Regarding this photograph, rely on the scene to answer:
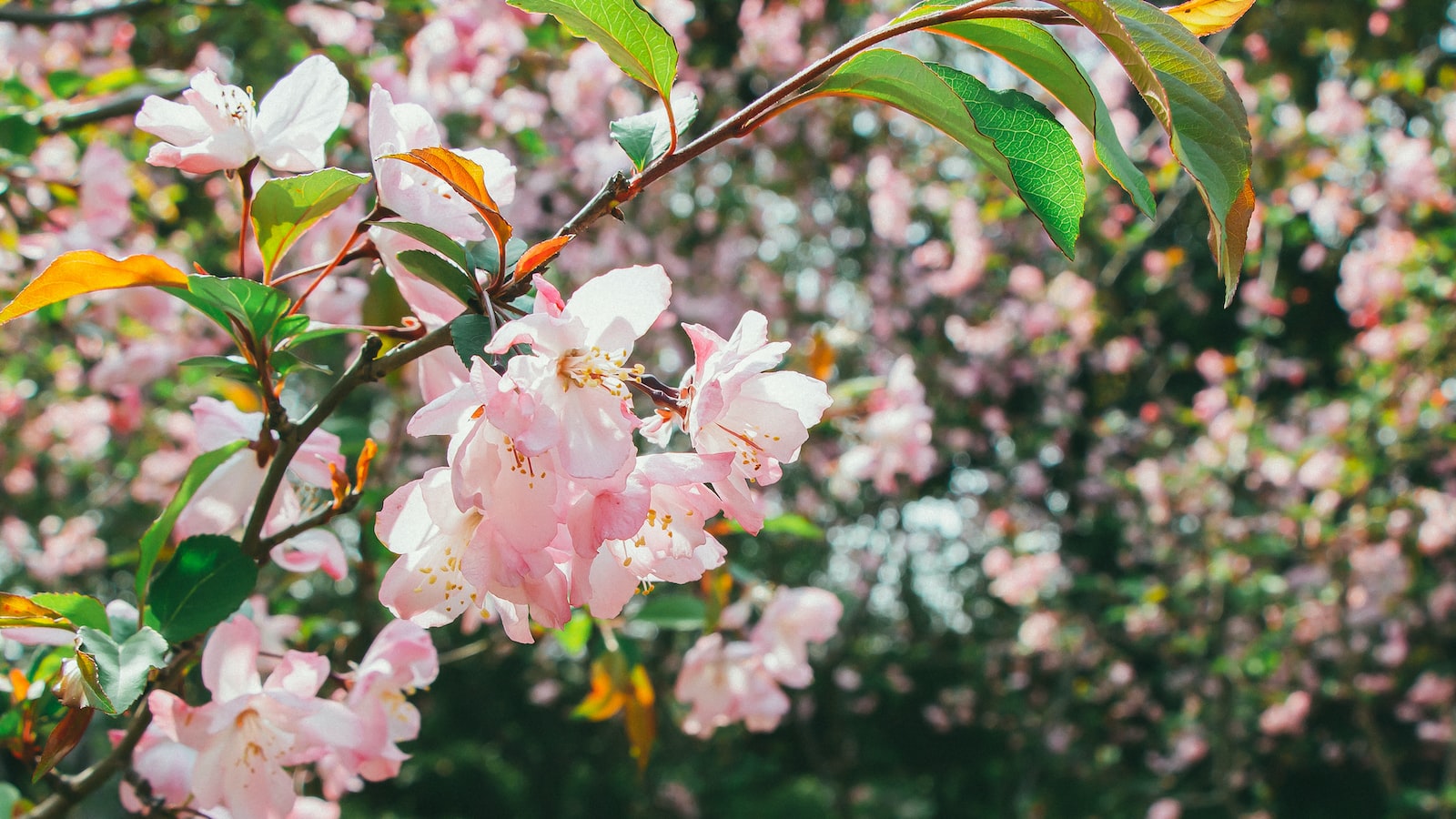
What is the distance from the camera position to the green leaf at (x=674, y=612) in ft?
4.56

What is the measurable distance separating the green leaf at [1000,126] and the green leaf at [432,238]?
0.22m

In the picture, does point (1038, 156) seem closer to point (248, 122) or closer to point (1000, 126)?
point (1000, 126)

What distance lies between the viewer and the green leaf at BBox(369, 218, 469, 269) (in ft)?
1.82

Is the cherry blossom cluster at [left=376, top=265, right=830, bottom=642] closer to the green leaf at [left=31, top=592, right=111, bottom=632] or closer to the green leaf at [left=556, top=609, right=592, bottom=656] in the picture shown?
the green leaf at [left=31, top=592, right=111, bottom=632]

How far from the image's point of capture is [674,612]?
144 cm

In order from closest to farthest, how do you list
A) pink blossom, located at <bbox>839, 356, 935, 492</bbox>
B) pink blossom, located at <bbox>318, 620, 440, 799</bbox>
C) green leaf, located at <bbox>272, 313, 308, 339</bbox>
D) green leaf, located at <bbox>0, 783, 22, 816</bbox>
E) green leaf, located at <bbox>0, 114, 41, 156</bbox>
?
1. green leaf, located at <bbox>272, 313, 308, 339</bbox>
2. pink blossom, located at <bbox>318, 620, 440, 799</bbox>
3. green leaf, located at <bbox>0, 783, 22, 816</bbox>
4. green leaf, located at <bbox>0, 114, 41, 156</bbox>
5. pink blossom, located at <bbox>839, 356, 935, 492</bbox>

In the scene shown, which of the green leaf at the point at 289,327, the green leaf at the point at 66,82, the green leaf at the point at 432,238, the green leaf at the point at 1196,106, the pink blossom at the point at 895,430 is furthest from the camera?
the pink blossom at the point at 895,430

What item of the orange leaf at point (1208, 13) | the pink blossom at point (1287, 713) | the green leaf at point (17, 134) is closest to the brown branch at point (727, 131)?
the orange leaf at point (1208, 13)

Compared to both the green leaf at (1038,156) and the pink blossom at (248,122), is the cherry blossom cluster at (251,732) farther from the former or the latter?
the green leaf at (1038,156)

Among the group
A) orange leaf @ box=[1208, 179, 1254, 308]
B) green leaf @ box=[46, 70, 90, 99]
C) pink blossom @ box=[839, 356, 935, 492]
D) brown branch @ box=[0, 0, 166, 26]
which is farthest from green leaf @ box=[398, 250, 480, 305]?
pink blossom @ box=[839, 356, 935, 492]

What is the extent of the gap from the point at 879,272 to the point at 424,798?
6.65 m

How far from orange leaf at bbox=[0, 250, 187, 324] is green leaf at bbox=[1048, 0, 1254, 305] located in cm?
53

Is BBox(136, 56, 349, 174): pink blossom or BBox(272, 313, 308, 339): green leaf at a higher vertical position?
BBox(136, 56, 349, 174): pink blossom

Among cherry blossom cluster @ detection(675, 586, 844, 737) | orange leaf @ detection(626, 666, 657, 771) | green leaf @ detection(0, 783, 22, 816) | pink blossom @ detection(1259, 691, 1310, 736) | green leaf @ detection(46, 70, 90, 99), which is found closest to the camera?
green leaf @ detection(0, 783, 22, 816)
